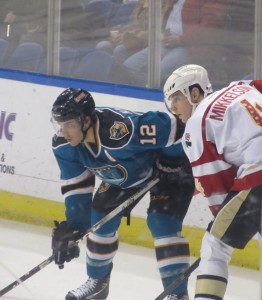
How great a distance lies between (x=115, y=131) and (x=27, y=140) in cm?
204

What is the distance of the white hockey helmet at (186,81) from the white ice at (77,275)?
82cm

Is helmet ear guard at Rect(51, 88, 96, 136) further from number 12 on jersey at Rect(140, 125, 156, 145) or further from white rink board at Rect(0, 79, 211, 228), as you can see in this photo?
white rink board at Rect(0, 79, 211, 228)

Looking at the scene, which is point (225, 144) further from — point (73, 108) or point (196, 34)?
point (196, 34)

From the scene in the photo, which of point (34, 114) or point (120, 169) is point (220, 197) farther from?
point (34, 114)

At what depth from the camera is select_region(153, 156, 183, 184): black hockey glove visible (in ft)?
13.8

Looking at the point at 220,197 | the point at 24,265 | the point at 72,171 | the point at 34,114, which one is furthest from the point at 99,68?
the point at 220,197

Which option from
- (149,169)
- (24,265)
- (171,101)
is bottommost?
(24,265)

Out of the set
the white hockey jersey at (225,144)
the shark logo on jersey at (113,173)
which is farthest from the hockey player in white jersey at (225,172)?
the shark logo on jersey at (113,173)

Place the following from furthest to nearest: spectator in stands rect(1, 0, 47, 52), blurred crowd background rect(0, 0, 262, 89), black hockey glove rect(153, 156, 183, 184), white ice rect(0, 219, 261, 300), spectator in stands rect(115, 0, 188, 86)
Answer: spectator in stands rect(1, 0, 47, 52)
spectator in stands rect(115, 0, 188, 86)
blurred crowd background rect(0, 0, 262, 89)
white ice rect(0, 219, 261, 300)
black hockey glove rect(153, 156, 183, 184)

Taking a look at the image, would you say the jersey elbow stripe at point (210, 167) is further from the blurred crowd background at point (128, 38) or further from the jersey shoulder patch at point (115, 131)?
the blurred crowd background at point (128, 38)

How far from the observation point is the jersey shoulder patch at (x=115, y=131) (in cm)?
405

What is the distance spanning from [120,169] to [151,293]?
0.73 meters

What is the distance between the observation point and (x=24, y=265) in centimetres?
507

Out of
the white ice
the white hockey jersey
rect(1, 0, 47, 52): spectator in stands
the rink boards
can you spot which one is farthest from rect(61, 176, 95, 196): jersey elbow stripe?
rect(1, 0, 47, 52): spectator in stands
